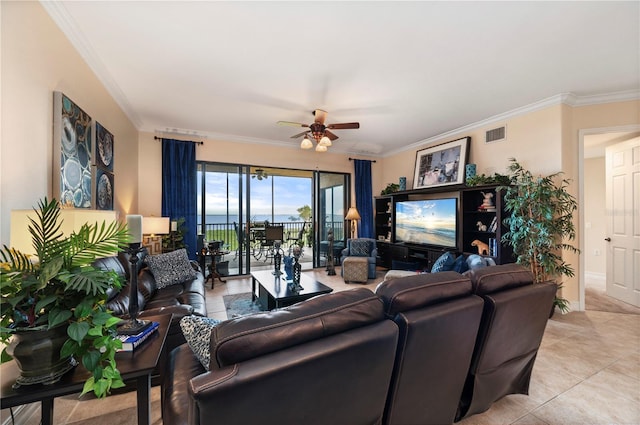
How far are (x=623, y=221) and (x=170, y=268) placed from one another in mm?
6200

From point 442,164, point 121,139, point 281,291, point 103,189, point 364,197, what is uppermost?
point 121,139

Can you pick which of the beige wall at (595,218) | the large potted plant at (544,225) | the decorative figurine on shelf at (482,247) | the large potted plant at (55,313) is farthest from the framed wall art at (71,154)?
the beige wall at (595,218)

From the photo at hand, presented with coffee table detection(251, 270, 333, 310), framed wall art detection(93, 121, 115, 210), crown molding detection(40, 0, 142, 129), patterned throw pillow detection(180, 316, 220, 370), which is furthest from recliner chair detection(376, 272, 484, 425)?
framed wall art detection(93, 121, 115, 210)

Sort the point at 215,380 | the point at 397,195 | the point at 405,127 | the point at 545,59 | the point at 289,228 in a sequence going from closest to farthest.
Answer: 1. the point at 215,380
2. the point at 545,59
3. the point at 405,127
4. the point at 397,195
5. the point at 289,228

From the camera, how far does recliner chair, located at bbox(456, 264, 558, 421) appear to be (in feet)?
4.57

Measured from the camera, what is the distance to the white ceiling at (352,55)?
1.93 m

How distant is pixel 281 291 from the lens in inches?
114

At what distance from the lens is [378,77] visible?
283 centimetres

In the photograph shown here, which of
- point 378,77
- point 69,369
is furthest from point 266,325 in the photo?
point 378,77

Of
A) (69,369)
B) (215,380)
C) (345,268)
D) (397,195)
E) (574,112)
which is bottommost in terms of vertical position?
(345,268)

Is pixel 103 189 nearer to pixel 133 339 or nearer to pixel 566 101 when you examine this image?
pixel 133 339

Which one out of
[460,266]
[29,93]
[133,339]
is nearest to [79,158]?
[29,93]

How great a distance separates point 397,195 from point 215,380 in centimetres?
536

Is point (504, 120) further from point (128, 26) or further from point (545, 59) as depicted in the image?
point (128, 26)
